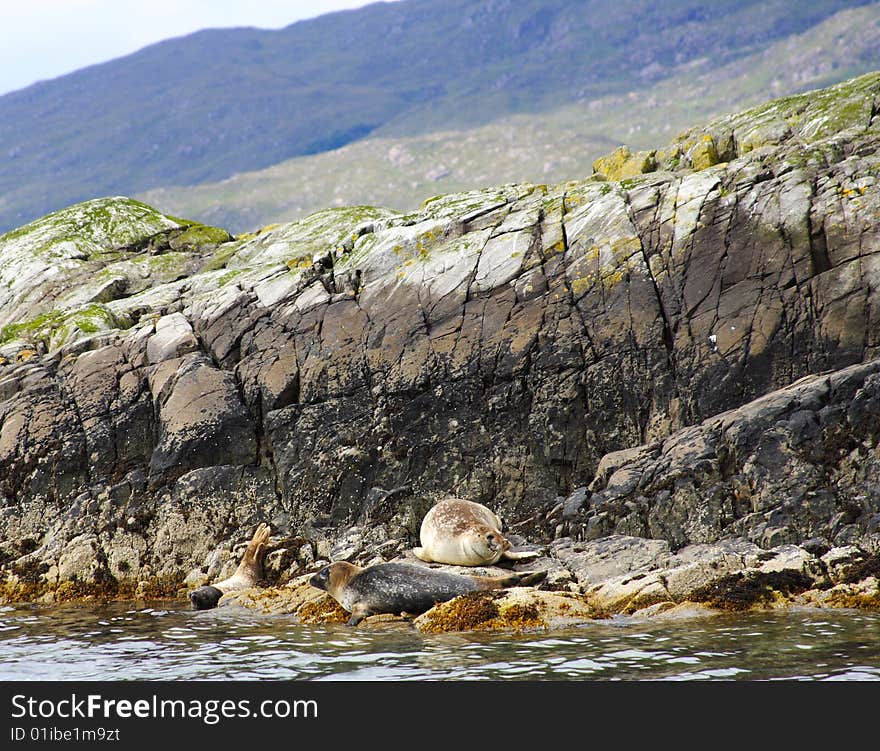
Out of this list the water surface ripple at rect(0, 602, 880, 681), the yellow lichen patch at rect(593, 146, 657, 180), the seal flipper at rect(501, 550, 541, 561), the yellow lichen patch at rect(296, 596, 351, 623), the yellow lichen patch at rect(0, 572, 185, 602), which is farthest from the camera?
the yellow lichen patch at rect(593, 146, 657, 180)

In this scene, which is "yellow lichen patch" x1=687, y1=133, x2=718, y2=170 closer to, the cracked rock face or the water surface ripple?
the cracked rock face

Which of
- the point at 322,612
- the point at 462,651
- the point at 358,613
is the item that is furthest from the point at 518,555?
the point at 462,651

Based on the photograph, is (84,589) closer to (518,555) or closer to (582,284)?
(518,555)

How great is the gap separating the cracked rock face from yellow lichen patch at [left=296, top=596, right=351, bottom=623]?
4048mm

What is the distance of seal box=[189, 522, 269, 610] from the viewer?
24766mm

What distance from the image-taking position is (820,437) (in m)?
23.3

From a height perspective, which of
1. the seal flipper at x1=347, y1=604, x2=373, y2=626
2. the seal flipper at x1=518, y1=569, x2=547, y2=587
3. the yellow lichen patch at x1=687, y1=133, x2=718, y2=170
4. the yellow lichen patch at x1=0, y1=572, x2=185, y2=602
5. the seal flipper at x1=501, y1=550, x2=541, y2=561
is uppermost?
the yellow lichen patch at x1=687, y1=133, x2=718, y2=170

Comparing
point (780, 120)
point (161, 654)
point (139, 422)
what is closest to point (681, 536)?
point (161, 654)

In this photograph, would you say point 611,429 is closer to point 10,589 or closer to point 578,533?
point 578,533

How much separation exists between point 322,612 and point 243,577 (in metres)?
4.14

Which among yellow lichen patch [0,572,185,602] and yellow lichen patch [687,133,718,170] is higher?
yellow lichen patch [687,133,718,170]

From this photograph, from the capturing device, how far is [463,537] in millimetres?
23875

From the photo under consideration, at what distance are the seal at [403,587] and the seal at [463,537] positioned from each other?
1.02 m

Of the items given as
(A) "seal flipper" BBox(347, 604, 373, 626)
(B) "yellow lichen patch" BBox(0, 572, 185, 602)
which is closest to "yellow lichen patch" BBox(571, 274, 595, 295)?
(A) "seal flipper" BBox(347, 604, 373, 626)
